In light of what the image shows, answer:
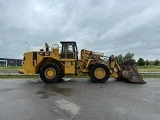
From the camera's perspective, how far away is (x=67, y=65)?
51.1 ft

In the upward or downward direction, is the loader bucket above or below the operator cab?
below

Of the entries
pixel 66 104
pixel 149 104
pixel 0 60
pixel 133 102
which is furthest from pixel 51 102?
pixel 0 60

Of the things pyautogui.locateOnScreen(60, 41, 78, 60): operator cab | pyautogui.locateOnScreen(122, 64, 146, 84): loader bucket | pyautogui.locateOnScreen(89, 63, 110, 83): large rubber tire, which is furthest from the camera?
pyautogui.locateOnScreen(60, 41, 78, 60): operator cab

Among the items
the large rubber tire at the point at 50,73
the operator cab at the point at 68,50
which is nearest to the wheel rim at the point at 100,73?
the operator cab at the point at 68,50

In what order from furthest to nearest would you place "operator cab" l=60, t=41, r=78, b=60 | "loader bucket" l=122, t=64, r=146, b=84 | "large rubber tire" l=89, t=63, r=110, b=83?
"operator cab" l=60, t=41, r=78, b=60, "large rubber tire" l=89, t=63, r=110, b=83, "loader bucket" l=122, t=64, r=146, b=84

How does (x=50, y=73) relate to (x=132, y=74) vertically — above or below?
above

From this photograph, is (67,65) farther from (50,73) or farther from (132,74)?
(132,74)

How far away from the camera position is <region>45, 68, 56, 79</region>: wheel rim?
15367 mm

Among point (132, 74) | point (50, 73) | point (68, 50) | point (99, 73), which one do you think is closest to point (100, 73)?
point (99, 73)

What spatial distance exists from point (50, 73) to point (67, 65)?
4.40 ft

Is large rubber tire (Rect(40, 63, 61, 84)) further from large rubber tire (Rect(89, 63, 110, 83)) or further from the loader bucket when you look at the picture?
the loader bucket

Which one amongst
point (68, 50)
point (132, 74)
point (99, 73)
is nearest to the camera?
point (132, 74)

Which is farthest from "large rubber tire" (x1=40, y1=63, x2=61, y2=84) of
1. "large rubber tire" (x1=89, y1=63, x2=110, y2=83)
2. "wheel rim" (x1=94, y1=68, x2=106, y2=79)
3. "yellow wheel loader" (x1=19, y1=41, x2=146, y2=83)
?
"wheel rim" (x1=94, y1=68, x2=106, y2=79)

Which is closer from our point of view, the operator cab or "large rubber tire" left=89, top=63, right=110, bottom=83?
"large rubber tire" left=89, top=63, right=110, bottom=83
